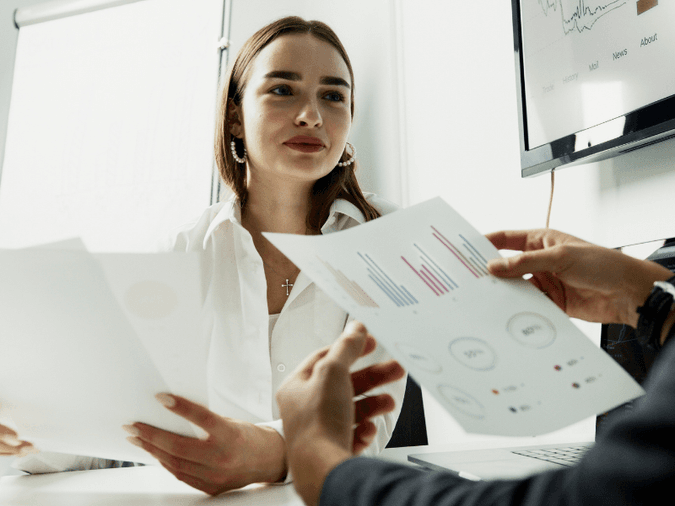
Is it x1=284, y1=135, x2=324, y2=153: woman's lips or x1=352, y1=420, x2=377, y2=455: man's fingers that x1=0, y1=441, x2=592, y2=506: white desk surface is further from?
x1=284, y1=135, x2=324, y2=153: woman's lips

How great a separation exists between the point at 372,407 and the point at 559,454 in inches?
10.1

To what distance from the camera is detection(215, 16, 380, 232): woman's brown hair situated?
1328mm

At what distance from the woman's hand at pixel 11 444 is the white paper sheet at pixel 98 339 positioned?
55 mm

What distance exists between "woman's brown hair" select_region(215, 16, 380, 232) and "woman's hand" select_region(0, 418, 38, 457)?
81 centimetres

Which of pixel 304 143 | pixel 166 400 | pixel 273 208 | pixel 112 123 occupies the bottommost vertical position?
pixel 166 400

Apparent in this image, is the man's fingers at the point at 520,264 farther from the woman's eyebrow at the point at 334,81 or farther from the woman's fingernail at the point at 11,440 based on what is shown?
the woman's eyebrow at the point at 334,81

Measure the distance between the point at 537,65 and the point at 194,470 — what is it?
34.2 inches

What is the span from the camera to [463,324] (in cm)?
44

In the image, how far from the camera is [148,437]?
1.85 feet

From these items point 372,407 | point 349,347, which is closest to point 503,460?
point 372,407

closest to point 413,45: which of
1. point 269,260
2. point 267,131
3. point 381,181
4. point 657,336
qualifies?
point 381,181

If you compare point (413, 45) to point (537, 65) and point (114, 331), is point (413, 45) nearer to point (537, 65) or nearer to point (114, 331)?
point (537, 65)

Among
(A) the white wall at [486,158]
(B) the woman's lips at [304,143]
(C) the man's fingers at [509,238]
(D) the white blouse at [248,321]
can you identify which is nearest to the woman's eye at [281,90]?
(B) the woman's lips at [304,143]

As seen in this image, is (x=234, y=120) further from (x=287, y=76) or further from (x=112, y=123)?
(x=112, y=123)
